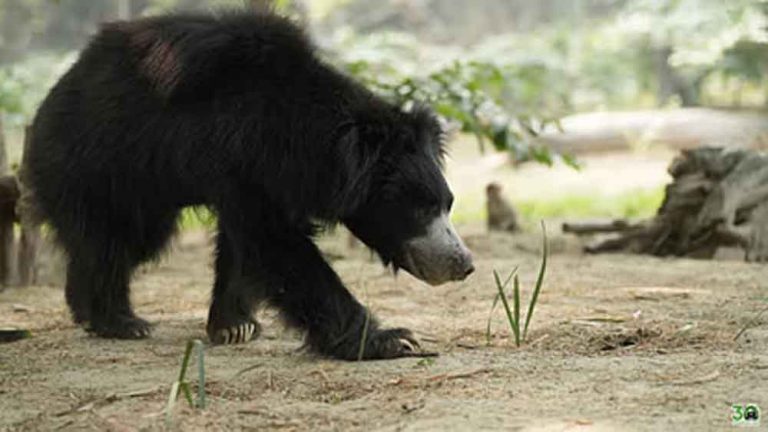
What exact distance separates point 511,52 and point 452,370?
1419cm

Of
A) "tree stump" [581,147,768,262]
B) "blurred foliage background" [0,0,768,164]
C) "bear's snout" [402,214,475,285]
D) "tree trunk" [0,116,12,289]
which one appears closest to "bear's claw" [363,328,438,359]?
"bear's snout" [402,214,475,285]

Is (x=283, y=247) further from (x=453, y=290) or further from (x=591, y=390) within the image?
(x=453, y=290)

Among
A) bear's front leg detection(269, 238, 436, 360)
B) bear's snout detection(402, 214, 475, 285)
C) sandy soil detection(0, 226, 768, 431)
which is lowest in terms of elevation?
sandy soil detection(0, 226, 768, 431)

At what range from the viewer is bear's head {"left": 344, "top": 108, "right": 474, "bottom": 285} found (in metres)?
3.03

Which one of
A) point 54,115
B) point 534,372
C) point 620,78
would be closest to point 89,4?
point 620,78

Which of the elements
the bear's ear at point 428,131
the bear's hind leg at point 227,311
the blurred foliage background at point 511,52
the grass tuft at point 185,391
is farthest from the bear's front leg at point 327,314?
the blurred foliage background at point 511,52

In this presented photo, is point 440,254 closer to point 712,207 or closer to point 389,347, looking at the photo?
point 389,347

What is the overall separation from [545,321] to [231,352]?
97 cm

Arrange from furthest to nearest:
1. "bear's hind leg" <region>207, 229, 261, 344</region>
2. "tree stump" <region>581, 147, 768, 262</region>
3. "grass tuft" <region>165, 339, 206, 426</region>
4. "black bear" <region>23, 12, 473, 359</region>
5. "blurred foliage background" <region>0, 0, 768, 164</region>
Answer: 1. "blurred foliage background" <region>0, 0, 768, 164</region>
2. "tree stump" <region>581, 147, 768, 262</region>
3. "bear's hind leg" <region>207, 229, 261, 344</region>
4. "black bear" <region>23, 12, 473, 359</region>
5. "grass tuft" <region>165, 339, 206, 426</region>

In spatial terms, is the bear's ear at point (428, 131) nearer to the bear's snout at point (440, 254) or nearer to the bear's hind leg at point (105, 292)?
the bear's snout at point (440, 254)

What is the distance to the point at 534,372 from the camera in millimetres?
2584

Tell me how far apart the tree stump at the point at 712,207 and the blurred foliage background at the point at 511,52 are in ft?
1.98

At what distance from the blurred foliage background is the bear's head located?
634mm

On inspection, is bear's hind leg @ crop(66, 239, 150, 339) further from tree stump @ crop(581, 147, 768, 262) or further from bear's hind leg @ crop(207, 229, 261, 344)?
tree stump @ crop(581, 147, 768, 262)
